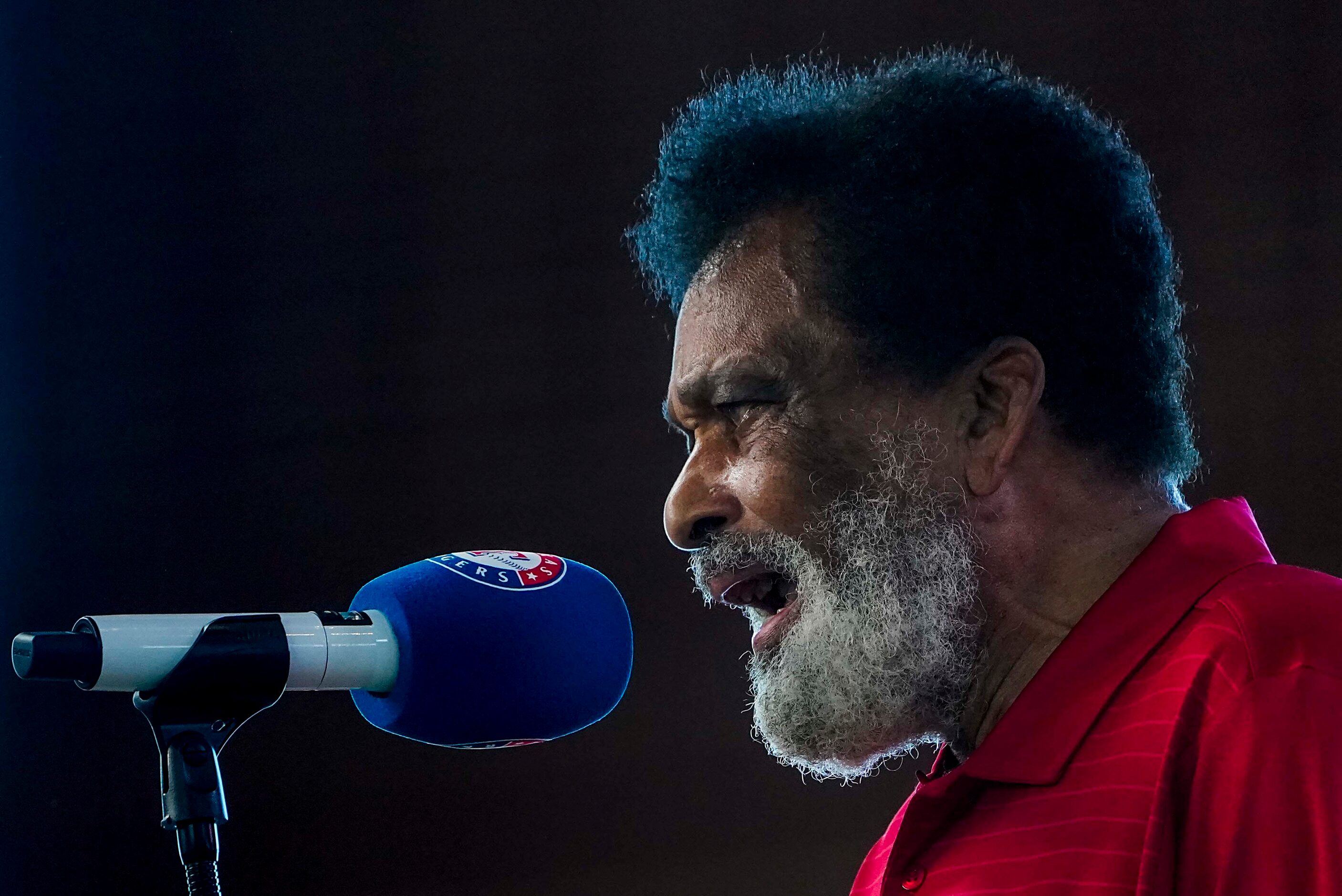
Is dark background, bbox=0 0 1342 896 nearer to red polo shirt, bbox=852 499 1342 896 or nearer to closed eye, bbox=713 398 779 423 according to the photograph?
closed eye, bbox=713 398 779 423

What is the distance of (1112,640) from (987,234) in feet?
1.52

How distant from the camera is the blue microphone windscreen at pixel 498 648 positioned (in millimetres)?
1252

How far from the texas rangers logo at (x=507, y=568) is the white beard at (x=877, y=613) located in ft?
0.58

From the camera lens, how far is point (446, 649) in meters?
1.26

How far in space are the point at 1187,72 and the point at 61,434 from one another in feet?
7.85

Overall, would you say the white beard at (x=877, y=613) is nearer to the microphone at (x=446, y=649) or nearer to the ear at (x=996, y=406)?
the ear at (x=996, y=406)

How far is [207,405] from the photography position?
2.85 m

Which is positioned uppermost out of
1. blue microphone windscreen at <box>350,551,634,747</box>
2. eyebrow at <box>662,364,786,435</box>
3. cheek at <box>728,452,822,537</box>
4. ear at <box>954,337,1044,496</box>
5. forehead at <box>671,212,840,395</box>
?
forehead at <box>671,212,840,395</box>

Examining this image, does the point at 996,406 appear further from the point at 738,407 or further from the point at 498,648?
the point at 498,648

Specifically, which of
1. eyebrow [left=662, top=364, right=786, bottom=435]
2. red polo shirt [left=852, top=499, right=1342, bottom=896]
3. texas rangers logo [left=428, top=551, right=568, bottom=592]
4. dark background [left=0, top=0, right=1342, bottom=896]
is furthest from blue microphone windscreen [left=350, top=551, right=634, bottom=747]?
dark background [left=0, top=0, right=1342, bottom=896]

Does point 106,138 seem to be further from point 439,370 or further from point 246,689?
point 246,689

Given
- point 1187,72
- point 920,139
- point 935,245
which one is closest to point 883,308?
point 935,245

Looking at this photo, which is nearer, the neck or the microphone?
the microphone

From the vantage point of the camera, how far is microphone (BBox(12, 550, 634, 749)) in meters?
1.10
